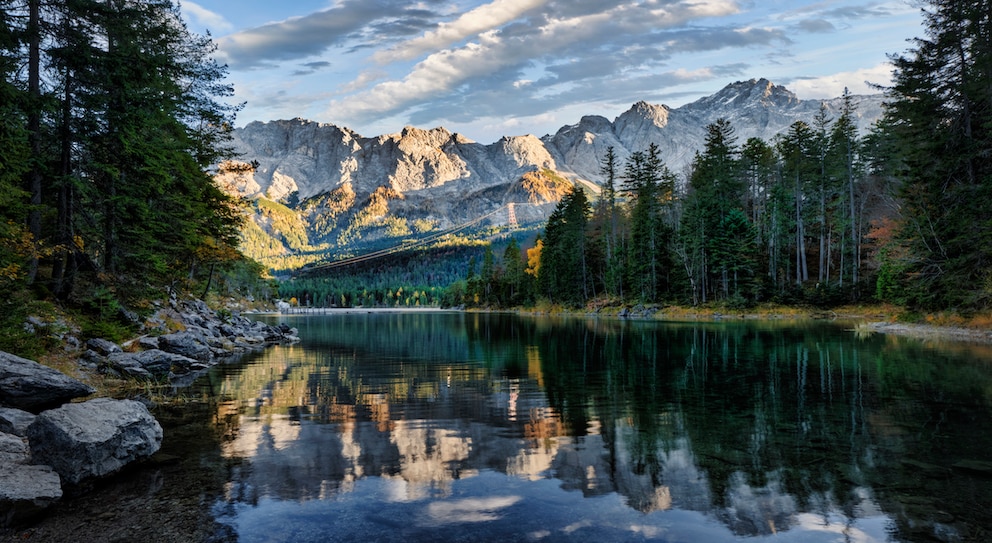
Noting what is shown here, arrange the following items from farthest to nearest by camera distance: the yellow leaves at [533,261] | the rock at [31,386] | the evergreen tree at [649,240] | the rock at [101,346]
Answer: the yellow leaves at [533,261], the evergreen tree at [649,240], the rock at [101,346], the rock at [31,386]

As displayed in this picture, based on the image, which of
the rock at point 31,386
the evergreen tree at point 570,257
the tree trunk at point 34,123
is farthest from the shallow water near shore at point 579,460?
the evergreen tree at point 570,257

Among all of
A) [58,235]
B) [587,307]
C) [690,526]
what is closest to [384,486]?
[690,526]

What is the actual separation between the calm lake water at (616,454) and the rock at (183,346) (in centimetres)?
600

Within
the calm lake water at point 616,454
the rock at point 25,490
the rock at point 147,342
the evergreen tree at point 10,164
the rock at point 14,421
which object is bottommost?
the calm lake water at point 616,454

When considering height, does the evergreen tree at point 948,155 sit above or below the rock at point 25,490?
above

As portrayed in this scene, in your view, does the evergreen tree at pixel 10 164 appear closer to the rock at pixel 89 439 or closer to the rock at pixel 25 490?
the rock at pixel 89 439

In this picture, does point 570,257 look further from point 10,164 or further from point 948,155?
point 10,164

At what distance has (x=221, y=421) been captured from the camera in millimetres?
14016

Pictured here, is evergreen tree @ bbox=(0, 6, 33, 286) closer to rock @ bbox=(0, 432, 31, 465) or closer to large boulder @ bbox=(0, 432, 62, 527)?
rock @ bbox=(0, 432, 31, 465)

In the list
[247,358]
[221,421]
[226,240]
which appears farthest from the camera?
[226,240]

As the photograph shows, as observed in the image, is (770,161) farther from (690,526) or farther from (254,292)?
(254,292)

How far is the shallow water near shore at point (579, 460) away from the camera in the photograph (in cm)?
739

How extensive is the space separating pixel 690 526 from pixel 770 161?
85.2 m

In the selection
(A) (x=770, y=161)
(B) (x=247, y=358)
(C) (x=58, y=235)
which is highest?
(A) (x=770, y=161)
